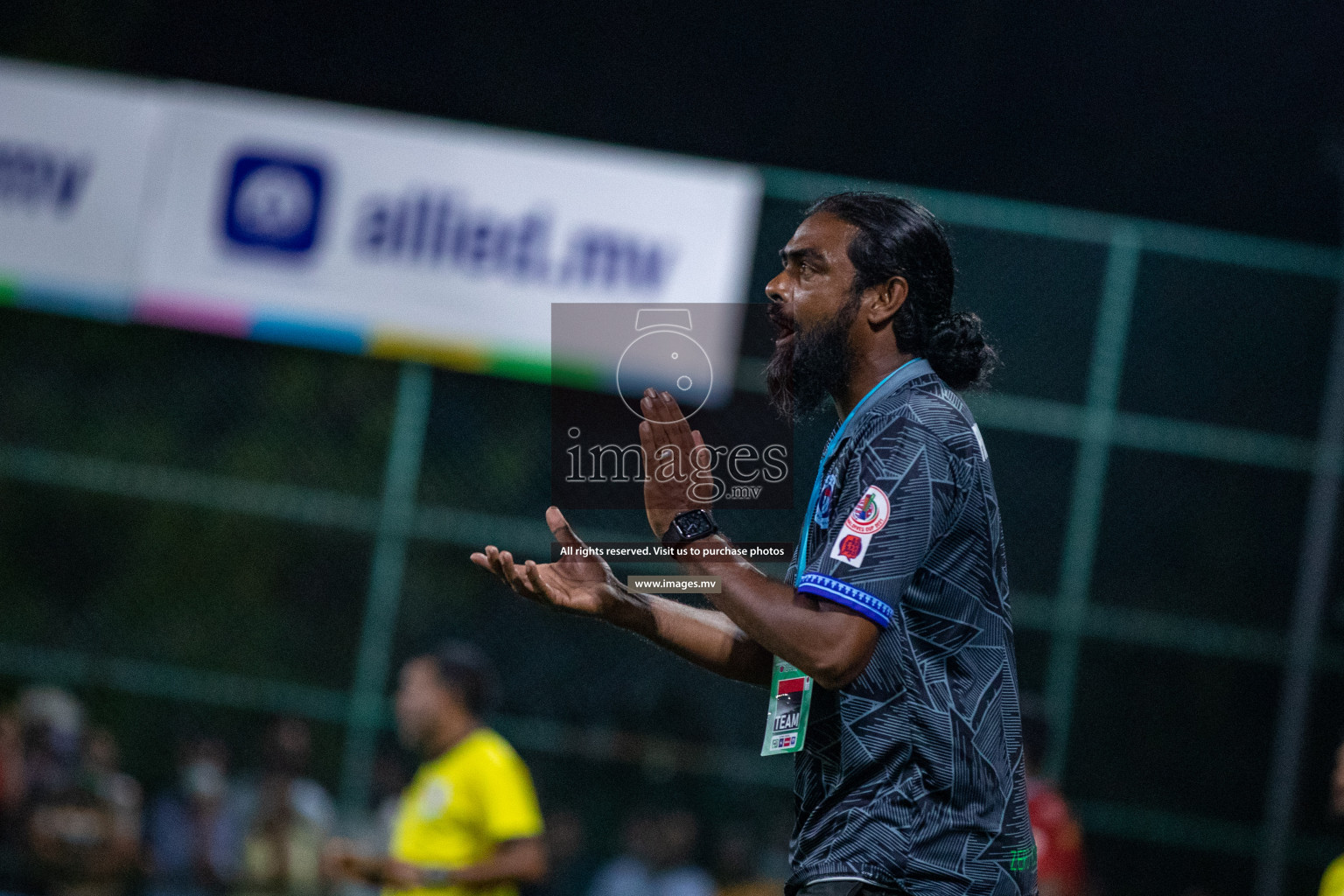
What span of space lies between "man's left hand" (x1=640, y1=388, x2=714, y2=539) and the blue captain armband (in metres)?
0.28

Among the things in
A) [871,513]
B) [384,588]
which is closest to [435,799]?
[384,588]

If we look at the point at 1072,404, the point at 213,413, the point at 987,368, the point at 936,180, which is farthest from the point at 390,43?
the point at 987,368

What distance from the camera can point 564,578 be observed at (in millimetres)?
2600

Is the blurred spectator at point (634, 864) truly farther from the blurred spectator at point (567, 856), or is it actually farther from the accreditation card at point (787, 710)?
the accreditation card at point (787, 710)

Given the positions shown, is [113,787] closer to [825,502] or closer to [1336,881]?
[1336,881]

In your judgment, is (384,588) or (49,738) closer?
(49,738)

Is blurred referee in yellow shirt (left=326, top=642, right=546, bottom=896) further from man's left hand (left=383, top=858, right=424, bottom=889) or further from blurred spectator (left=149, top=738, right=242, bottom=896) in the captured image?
blurred spectator (left=149, top=738, right=242, bottom=896)

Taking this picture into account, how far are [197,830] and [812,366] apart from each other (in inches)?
234

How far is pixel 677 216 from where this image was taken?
7.41 meters

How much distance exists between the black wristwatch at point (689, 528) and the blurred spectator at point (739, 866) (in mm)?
4843

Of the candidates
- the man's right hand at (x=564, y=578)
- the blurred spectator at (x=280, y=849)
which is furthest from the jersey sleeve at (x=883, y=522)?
the blurred spectator at (x=280, y=849)

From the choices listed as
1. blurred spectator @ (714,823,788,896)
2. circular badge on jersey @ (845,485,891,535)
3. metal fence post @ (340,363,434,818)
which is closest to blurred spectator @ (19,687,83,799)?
metal fence post @ (340,363,434,818)

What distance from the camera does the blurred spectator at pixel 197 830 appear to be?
7.17 meters

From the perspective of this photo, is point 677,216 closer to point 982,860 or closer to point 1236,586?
point 1236,586
